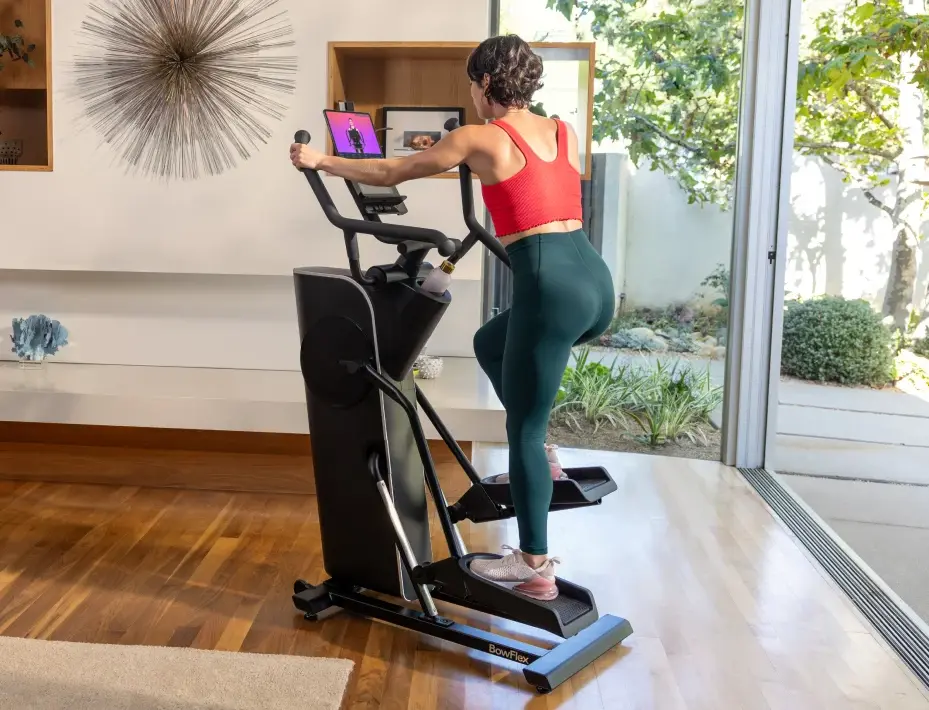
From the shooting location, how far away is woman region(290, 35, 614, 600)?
226cm

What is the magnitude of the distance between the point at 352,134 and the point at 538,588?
47.6 inches

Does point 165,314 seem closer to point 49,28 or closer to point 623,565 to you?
point 49,28

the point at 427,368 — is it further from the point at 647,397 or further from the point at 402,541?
the point at 402,541

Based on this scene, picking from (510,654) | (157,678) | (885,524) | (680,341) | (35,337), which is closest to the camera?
(157,678)

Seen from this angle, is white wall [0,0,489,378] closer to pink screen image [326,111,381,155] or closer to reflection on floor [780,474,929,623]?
pink screen image [326,111,381,155]

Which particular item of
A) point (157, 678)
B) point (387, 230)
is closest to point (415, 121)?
point (387, 230)

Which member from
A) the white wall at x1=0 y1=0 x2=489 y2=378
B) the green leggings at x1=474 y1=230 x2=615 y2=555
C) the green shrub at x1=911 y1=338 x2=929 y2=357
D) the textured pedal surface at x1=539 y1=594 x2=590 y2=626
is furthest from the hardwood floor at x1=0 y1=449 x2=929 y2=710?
the white wall at x1=0 y1=0 x2=489 y2=378

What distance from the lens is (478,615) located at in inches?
104

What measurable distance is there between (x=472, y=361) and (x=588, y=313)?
196 cm

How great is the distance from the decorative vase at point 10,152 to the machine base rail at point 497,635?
260cm

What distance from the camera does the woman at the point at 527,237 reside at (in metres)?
2.26

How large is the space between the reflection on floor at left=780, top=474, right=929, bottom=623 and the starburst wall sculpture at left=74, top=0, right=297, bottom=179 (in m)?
2.59

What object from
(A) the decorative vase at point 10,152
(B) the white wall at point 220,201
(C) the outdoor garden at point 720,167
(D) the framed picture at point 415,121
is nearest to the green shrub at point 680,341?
(C) the outdoor garden at point 720,167

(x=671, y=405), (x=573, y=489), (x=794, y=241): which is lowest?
(x=671, y=405)
